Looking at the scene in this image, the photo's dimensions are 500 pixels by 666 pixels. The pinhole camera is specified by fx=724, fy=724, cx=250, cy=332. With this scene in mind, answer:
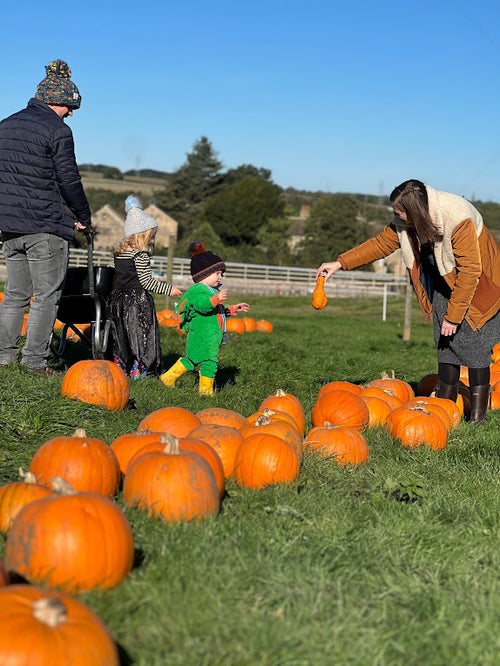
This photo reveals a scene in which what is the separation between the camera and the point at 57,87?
243 inches

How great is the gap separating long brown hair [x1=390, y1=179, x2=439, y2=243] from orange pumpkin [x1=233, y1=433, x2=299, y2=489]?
2.25m

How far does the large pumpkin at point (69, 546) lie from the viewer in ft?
8.17

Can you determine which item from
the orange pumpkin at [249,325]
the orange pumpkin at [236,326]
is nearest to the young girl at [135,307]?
the orange pumpkin at [236,326]

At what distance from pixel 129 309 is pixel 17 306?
1287mm

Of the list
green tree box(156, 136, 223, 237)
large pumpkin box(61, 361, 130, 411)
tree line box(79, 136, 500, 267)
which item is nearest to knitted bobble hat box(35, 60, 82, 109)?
large pumpkin box(61, 361, 130, 411)

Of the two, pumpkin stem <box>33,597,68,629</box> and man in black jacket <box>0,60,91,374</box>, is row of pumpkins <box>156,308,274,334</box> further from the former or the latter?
pumpkin stem <box>33,597,68,629</box>

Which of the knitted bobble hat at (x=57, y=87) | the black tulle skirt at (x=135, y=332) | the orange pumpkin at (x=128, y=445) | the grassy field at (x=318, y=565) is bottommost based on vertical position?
the grassy field at (x=318, y=565)

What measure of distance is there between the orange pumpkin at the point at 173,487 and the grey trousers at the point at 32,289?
3.24 m

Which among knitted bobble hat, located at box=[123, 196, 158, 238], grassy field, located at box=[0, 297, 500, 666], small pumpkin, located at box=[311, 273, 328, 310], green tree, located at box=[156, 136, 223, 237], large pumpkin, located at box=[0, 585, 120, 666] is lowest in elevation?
grassy field, located at box=[0, 297, 500, 666]

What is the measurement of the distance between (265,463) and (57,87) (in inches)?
158

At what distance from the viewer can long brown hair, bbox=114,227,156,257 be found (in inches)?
289

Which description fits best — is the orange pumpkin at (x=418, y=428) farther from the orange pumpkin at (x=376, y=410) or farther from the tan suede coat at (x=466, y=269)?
the tan suede coat at (x=466, y=269)

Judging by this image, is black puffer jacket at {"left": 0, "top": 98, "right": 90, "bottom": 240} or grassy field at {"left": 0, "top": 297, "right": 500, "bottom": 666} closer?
grassy field at {"left": 0, "top": 297, "right": 500, "bottom": 666}

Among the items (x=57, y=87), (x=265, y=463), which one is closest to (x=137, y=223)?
(x=57, y=87)
